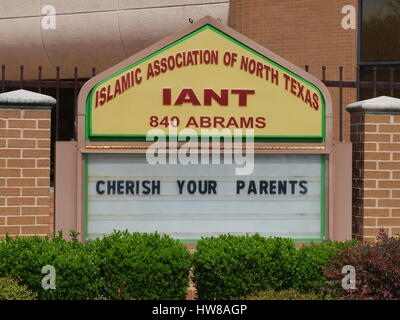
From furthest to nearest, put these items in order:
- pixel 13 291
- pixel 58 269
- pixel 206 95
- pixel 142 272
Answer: pixel 206 95 → pixel 142 272 → pixel 58 269 → pixel 13 291

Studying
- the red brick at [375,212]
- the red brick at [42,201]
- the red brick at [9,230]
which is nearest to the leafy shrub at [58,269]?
the red brick at [9,230]

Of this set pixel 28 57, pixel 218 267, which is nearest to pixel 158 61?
pixel 218 267

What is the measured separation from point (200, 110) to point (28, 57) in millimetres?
12793

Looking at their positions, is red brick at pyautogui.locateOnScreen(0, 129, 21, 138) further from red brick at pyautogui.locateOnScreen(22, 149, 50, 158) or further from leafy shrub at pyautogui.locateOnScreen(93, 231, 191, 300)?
leafy shrub at pyautogui.locateOnScreen(93, 231, 191, 300)

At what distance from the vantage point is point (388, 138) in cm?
1065

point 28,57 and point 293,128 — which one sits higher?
point 28,57

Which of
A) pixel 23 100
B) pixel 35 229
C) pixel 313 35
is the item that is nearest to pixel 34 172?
pixel 35 229

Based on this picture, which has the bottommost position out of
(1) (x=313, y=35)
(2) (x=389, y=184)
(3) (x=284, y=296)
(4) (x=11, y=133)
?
(3) (x=284, y=296)

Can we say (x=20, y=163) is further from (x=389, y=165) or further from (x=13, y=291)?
(x=389, y=165)

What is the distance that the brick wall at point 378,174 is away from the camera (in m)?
10.6

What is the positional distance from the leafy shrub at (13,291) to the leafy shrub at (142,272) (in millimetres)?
953

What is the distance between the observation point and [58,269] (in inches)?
328

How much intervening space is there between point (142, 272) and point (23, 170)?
2.62 metres
